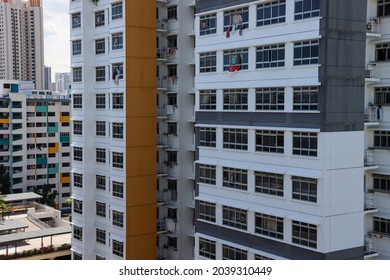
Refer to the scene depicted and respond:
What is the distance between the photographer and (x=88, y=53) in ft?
52.6

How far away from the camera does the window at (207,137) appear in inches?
474

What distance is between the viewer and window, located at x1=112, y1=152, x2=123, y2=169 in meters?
15.0

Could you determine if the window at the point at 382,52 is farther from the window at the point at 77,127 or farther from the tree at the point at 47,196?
the tree at the point at 47,196

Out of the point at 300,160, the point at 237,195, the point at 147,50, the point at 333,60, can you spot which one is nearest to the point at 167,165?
the point at 147,50

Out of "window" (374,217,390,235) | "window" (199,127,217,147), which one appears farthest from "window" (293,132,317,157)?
"window" (199,127,217,147)

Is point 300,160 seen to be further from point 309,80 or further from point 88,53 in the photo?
point 88,53

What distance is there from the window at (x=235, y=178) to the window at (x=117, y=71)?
15.9ft

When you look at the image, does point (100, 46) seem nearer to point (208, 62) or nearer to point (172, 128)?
point (172, 128)

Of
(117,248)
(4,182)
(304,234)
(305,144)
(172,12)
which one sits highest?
(172,12)

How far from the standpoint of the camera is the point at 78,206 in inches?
653

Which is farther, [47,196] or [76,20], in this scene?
[47,196]

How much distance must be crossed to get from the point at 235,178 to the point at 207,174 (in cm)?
92

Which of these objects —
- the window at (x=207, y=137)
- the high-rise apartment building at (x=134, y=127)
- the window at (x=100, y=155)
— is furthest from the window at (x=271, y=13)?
the window at (x=100, y=155)

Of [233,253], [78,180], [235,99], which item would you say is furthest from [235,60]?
[78,180]
